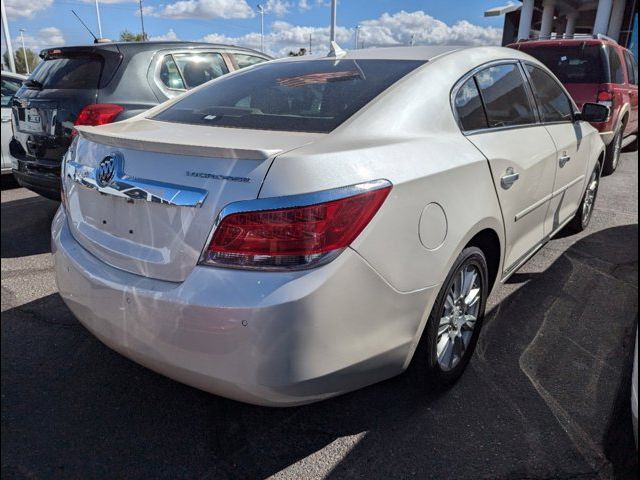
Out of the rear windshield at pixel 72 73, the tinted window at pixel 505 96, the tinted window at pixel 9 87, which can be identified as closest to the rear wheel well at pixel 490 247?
the tinted window at pixel 505 96

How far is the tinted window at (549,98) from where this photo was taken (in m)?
3.35

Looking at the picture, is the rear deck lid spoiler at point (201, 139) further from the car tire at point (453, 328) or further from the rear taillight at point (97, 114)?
the rear taillight at point (97, 114)

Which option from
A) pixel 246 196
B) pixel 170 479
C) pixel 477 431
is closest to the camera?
pixel 246 196

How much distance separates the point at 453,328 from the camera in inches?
96.3

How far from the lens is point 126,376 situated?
2502 mm

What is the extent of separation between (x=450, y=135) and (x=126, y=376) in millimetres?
1847

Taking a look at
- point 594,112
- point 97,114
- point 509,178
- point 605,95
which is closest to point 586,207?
point 594,112

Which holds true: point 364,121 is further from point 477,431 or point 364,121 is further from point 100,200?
point 477,431

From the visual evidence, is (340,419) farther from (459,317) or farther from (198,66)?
(198,66)

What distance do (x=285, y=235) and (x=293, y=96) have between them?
106 cm

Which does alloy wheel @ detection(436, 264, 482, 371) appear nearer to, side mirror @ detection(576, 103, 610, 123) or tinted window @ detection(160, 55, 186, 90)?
side mirror @ detection(576, 103, 610, 123)

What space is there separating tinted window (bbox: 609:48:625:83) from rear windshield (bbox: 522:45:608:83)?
8.7 inches

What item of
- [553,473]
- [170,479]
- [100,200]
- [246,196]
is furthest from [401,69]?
[170,479]

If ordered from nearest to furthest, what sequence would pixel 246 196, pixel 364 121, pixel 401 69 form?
pixel 246 196, pixel 364 121, pixel 401 69
